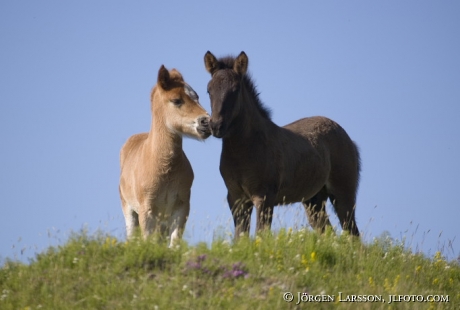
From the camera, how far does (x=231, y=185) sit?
10508 mm

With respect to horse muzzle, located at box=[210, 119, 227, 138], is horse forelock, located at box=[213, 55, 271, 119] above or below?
above

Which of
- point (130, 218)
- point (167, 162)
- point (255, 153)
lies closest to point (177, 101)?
point (167, 162)

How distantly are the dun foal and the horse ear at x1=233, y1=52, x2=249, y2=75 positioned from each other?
83 centimetres

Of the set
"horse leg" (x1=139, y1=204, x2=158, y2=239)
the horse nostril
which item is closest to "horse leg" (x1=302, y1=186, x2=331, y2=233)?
the horse nostril

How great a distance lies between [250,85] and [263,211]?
2010mm

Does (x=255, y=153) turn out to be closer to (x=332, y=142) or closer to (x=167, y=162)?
(x=167, y=162)

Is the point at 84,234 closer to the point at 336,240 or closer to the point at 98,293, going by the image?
the point at 98,293

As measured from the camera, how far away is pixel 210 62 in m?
10.8

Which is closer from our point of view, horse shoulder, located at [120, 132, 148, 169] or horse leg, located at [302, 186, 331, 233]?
horse shoulder, located at [120, 132, 148, 169]

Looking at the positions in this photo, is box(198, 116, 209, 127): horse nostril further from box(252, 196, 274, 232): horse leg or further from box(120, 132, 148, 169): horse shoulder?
box(120, 132, 148, 169): horse shoulder

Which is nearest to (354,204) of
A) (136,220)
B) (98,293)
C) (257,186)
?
(257,186)

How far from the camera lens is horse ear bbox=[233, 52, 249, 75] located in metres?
10.8

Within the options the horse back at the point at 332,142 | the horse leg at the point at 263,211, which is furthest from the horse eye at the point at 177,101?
the horse back at the point at 332,142

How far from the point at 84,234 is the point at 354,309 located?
9.69 feet
